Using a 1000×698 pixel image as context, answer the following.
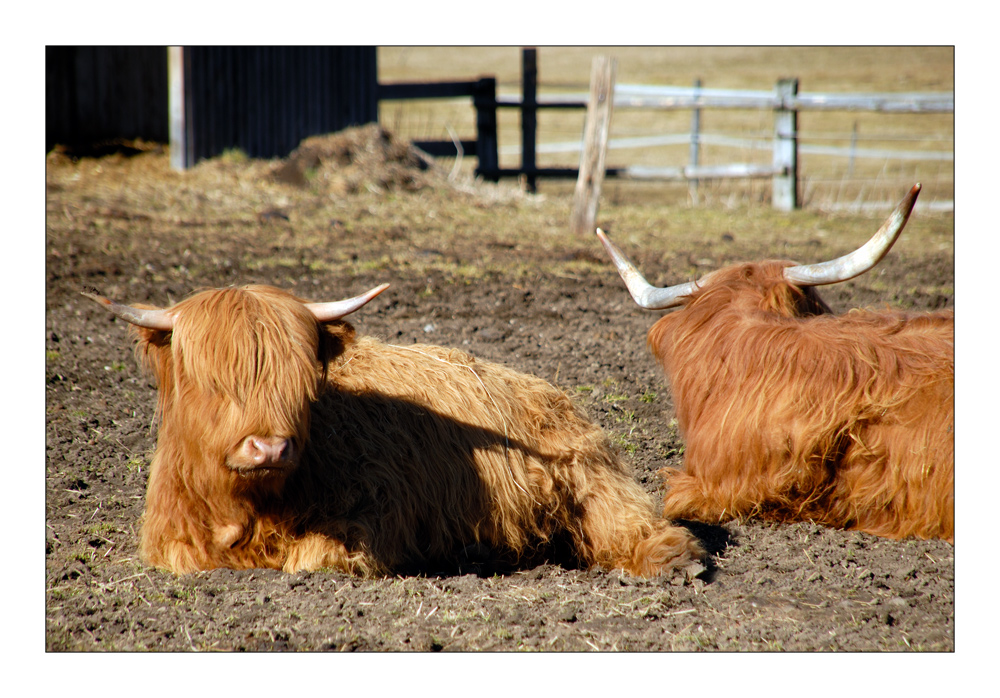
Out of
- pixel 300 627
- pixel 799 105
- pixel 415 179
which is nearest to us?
pixel 300 627

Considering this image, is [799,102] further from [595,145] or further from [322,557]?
[322,557]

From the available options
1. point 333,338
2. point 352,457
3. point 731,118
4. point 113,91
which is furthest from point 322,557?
point 731,118

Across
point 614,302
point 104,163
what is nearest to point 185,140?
point 104,163

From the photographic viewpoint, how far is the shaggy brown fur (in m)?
3.19

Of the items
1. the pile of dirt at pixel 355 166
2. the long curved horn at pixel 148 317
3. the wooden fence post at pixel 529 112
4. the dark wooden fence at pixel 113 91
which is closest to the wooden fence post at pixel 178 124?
the pile of dirt at pixel 355 166

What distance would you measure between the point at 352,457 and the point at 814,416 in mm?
1807

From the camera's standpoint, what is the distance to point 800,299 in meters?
3.93

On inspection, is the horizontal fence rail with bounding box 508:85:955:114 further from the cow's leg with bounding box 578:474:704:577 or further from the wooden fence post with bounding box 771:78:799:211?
the cow's leg with bounding box 578:474:704:577

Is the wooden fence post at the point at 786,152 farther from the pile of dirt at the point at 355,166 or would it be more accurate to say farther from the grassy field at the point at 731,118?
the pile of dirt at the point at 355,166

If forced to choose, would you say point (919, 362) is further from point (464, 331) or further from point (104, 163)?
point (104, 163)

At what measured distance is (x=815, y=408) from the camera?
330 centimetres

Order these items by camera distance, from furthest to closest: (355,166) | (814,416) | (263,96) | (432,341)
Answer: (263,96) < (355,166) < (432,341) < (814,416)

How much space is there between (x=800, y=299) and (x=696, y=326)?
522 millimetres

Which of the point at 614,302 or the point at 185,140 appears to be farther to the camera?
the point at 185,140
